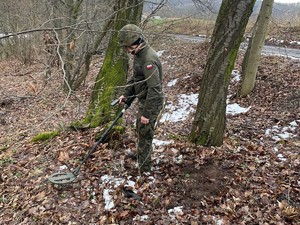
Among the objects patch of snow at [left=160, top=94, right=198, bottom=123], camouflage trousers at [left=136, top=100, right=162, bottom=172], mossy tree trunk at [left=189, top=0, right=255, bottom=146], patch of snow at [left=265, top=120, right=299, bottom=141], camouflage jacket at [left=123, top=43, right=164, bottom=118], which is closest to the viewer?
camouflage jacket at [left=123, top=43, right=164, bottom=118]

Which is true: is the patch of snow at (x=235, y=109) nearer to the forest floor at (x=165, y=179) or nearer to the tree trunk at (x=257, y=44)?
the tree trunk at (x=257, y=44)

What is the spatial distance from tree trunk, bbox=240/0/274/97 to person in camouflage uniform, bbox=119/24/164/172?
20.9ft

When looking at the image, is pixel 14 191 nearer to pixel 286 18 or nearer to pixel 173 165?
pixel 173 165

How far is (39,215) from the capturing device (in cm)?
439

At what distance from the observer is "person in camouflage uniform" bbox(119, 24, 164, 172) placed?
4395mm

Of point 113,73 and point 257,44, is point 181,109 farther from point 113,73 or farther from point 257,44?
point 113,73

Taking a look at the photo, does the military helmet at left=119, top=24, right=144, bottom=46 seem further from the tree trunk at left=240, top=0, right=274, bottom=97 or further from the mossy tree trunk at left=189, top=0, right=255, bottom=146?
the tree trunk at left=240, top=0, right=274, bottom=97

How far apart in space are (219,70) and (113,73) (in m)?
2.53

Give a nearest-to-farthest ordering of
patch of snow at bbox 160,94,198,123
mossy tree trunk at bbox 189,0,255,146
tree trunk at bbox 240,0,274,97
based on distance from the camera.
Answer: mossy tree trunk at bbox 189,0,255,146 → tree trunk at bbox 240,0,274,97 → patch of snow at bbox 160,94,198,123

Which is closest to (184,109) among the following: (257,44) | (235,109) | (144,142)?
(235,109)

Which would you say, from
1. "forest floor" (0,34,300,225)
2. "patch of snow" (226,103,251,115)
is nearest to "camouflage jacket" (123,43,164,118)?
"forest floor" (0,34,300,225)

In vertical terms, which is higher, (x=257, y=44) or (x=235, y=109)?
(x=257, y=44)

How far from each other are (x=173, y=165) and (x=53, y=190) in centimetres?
199

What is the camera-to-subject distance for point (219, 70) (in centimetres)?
529
